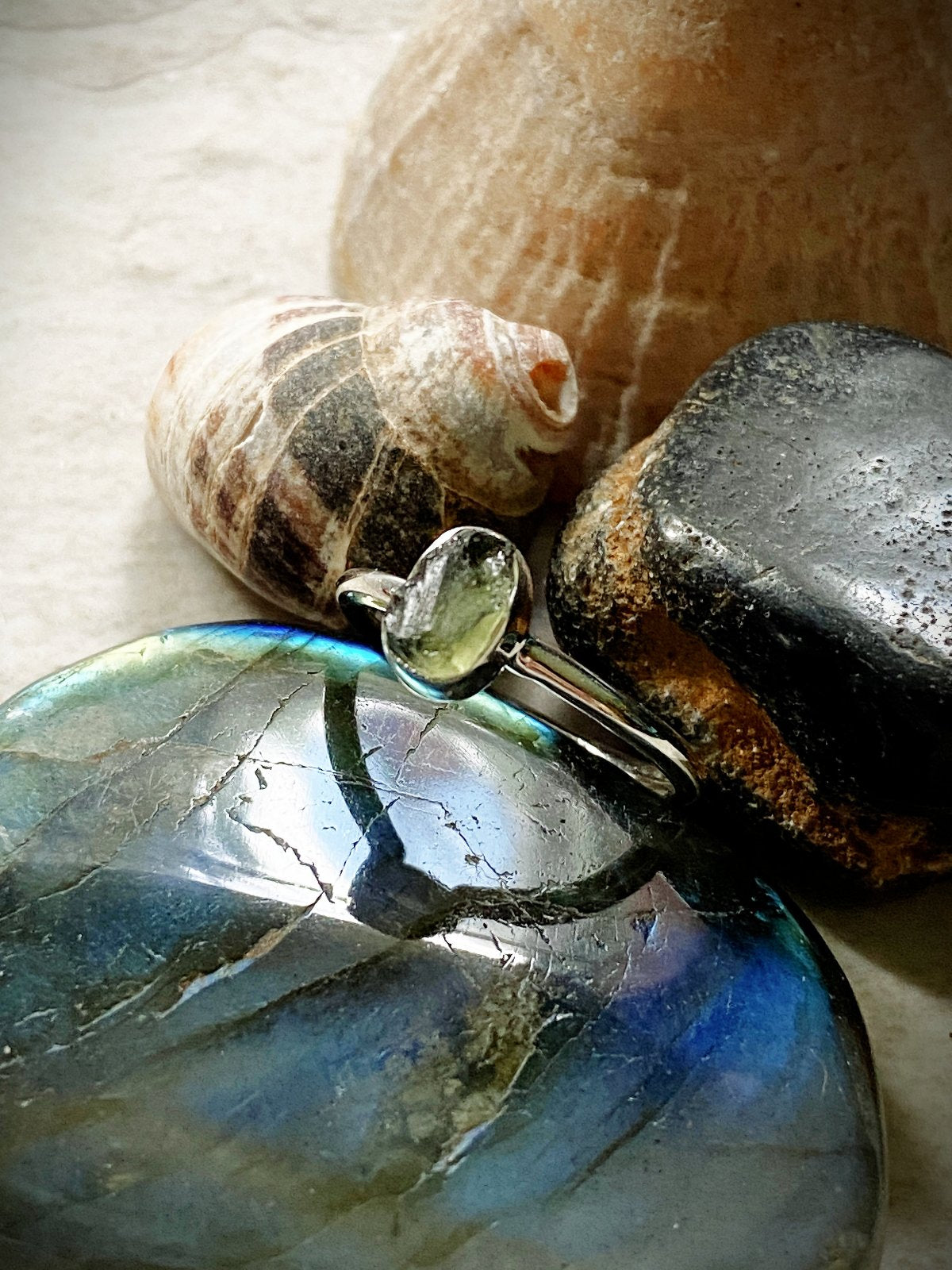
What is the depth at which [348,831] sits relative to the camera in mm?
725

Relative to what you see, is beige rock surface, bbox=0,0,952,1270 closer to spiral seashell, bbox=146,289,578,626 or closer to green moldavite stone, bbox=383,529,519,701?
spiral seashell, bbox=146,289,578,626

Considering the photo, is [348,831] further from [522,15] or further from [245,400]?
[522,15]

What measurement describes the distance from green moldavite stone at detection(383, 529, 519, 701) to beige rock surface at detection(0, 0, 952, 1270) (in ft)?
1.10

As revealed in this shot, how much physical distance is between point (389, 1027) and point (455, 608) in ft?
0.78

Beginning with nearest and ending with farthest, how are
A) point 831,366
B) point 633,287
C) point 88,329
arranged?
point 831,366 → point 633,287 → point 88,329

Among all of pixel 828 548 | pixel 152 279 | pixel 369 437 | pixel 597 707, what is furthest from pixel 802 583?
pixel 152 279

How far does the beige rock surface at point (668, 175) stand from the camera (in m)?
0.90

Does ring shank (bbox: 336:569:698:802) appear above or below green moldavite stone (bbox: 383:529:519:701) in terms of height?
below

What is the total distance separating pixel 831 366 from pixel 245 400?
1.38ft

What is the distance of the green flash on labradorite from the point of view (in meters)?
0.73

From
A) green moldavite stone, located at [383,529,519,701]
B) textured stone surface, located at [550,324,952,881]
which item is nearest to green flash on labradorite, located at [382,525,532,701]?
green moldavite stone, located at [383,529,519,701]

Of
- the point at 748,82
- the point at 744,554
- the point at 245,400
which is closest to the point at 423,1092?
the point at 744,554

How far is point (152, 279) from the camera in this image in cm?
125

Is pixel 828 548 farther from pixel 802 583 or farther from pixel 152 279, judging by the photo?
pixel 152 279
